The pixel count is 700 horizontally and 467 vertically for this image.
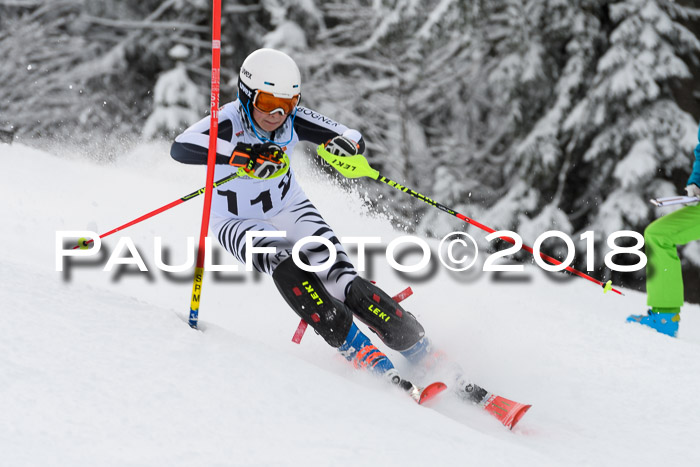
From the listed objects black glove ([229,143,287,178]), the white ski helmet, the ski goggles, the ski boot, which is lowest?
the ski boot

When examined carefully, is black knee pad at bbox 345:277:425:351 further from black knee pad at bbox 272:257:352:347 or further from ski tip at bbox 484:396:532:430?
ski tip at bbox 484:396:532:430

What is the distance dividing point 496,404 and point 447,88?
12748 mm

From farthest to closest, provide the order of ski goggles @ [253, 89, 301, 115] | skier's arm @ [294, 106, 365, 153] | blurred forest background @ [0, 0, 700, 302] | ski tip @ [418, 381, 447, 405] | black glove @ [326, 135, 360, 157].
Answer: blurred forest background @ [0, 0, 700, 302]
skier's arm @ [294, 106, 365, 153]
black glove @ [326, 135, 360, 157]
ski goggles @ [253, 89, 301, 115]
ski tip @ [418, 381, 447, 405]

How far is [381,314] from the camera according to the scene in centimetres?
354

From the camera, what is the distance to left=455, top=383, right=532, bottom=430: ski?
10.7 feet

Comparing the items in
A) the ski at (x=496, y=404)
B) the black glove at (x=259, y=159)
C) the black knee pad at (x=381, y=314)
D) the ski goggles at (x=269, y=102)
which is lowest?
the ski at (x=496, y=404)

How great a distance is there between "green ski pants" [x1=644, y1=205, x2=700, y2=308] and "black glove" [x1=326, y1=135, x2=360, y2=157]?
8.33ft

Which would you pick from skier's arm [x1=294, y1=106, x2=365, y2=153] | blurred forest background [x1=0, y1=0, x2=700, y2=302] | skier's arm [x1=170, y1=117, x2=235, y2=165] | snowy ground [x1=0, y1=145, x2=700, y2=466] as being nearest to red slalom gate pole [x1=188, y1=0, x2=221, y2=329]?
snowy ground [x1=0, y1=145, x2=700, y2=466]

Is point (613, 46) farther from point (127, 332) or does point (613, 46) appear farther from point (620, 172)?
point (127, 332)

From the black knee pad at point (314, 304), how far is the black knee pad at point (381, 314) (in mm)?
92

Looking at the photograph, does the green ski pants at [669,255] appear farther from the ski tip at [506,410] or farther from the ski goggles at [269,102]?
the ski goggles at [269,102]

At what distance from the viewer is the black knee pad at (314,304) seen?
344 cm

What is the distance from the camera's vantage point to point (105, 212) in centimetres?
668

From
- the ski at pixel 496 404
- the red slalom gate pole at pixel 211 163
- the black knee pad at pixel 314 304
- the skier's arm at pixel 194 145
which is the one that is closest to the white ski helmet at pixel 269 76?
the skier's arm at pixel 194 145
